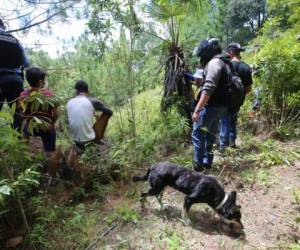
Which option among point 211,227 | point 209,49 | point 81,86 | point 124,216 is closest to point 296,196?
point 211,227

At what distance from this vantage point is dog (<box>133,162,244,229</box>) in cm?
269

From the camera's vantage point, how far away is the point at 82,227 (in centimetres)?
289

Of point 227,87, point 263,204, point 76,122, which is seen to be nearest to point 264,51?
point 227,87

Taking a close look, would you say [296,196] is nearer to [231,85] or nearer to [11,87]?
[231,85]

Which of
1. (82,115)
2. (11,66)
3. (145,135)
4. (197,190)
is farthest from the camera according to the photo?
(145,135)

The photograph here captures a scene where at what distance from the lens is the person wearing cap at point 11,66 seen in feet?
11.1

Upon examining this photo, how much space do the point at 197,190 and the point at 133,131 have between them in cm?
207

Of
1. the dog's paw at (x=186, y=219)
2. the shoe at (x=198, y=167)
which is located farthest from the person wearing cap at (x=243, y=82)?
the dog's paw at (x=186, y=219)

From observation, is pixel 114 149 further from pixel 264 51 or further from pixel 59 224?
pixel 264 51

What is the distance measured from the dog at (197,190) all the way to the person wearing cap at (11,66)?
173 centimetres

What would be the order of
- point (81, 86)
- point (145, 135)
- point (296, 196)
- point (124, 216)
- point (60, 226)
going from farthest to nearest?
point (145, 135), point (81, 86), point (296, 196), point (124, 216), point (60, 226)

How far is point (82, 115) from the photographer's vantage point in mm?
3799

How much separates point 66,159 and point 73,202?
1.64ft

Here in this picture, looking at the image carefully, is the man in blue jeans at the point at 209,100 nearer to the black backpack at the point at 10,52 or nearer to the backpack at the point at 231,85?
the backpack at the point at 231,85
